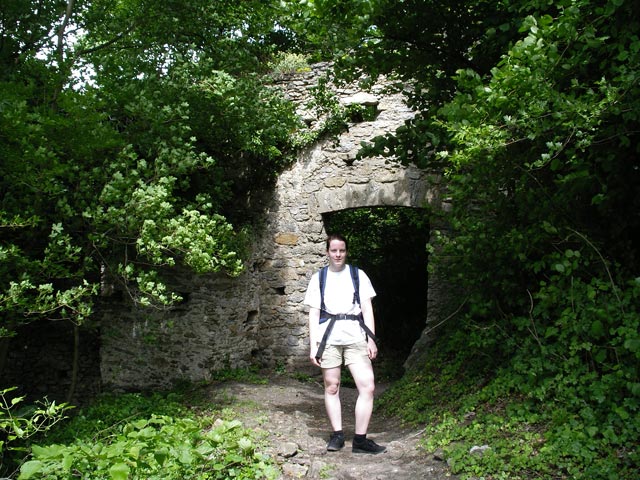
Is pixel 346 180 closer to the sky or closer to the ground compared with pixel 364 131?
closer to the ground

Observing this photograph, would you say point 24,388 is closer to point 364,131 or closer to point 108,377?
point 108,377

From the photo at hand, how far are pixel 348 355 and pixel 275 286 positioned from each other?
4.09 meters

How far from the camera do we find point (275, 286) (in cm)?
795

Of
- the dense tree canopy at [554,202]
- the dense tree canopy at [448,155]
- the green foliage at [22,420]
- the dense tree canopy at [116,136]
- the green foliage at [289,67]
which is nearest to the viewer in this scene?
the green foliage at [22,420]

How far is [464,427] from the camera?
3.94m

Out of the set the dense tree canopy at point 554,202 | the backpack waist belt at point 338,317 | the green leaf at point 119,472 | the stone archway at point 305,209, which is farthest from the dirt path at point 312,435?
the green leaf at point 119,472

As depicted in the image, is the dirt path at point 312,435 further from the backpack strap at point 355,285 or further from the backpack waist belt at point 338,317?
the backpack strap at point 355,285

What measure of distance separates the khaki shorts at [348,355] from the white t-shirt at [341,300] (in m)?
0.04

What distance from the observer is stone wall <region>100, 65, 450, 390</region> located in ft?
23.8

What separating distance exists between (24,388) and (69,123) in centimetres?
463

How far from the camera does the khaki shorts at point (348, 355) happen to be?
3.93 meters

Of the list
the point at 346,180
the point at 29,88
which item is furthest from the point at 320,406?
the point at 29,88

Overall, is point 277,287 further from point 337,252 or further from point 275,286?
point 337,252

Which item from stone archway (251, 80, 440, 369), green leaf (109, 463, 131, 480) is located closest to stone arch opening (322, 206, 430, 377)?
stone archway (251, 80, 440, 369)
